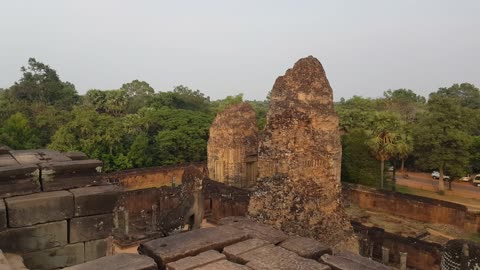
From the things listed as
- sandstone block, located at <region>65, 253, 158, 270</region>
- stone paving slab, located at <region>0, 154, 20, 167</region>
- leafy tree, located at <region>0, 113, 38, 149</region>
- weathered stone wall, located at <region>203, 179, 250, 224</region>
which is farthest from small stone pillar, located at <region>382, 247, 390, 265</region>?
leafy tree, located at <region>0, 113, 38, 149</region>

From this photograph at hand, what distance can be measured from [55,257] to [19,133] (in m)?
22.3

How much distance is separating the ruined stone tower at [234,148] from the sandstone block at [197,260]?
712 inches

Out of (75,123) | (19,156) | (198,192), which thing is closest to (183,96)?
(75,123)

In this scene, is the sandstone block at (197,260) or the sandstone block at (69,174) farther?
the sandstone block at (69,174)

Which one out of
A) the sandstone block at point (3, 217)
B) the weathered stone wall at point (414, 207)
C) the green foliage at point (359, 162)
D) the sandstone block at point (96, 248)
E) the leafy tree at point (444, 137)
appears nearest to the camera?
the sandstone block at point (3, 217)

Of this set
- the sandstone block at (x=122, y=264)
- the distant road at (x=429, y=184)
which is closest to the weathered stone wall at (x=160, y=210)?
the sandstone block at (x=122, y=264)

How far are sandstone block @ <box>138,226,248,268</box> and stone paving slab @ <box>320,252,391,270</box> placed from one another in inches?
31.7

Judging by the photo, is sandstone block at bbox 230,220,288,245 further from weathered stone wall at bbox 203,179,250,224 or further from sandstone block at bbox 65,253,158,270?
weathered stone wall at bbox 203,179,250,224

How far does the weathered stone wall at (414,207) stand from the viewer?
16.4 metres

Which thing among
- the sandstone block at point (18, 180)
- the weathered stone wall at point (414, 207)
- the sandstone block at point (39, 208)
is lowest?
the weathered stone wall at point (414, 207)

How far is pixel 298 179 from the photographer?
10250mm

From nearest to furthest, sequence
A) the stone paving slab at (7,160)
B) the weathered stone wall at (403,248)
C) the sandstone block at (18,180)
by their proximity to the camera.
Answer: the sandstone block at (18,180)
the stone paving slab at (7,160)
the weathered stone wall at (403,248)

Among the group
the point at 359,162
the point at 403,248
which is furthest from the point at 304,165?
the point at 359,162

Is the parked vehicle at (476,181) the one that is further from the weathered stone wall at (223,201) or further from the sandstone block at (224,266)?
the sandstone block at (224,266)
